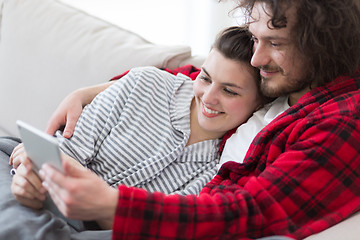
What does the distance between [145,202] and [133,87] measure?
1.95 ft

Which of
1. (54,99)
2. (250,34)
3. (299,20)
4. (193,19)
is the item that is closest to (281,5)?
(299,20)

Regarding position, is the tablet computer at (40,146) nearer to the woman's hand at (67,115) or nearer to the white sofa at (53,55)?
the woman's hand at (67,115)

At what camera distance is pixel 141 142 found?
1400 mm

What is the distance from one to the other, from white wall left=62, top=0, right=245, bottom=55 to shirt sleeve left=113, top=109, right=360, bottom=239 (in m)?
1.48

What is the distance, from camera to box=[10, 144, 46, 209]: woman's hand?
109 centimetres

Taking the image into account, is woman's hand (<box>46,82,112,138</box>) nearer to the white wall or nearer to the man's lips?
the man's lips

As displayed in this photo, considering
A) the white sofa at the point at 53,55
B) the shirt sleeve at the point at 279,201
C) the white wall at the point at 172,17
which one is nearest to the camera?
the shirt sleeve at the point at 279,201

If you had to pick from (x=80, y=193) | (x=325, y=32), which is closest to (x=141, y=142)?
(x=80, y=193)

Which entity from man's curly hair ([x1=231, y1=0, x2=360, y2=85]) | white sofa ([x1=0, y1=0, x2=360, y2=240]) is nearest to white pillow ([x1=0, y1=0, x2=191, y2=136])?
white sofa ([x1=0, y1=0, x2=360, y2=240])

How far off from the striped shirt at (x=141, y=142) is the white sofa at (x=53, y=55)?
0.96 feet

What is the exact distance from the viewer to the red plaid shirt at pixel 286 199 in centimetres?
96

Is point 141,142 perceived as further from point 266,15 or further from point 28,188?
point 266,15

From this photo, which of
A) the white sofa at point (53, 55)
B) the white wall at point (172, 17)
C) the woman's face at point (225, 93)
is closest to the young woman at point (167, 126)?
the woman's face at point (225, 93)

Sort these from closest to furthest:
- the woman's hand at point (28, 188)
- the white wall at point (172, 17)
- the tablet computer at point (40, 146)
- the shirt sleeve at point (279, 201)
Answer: the tablet computer at point (40, 146), the shirt sleeve at point (279, 201), the woman's hand at point (28, 188), the white wall at point (172, 17)
